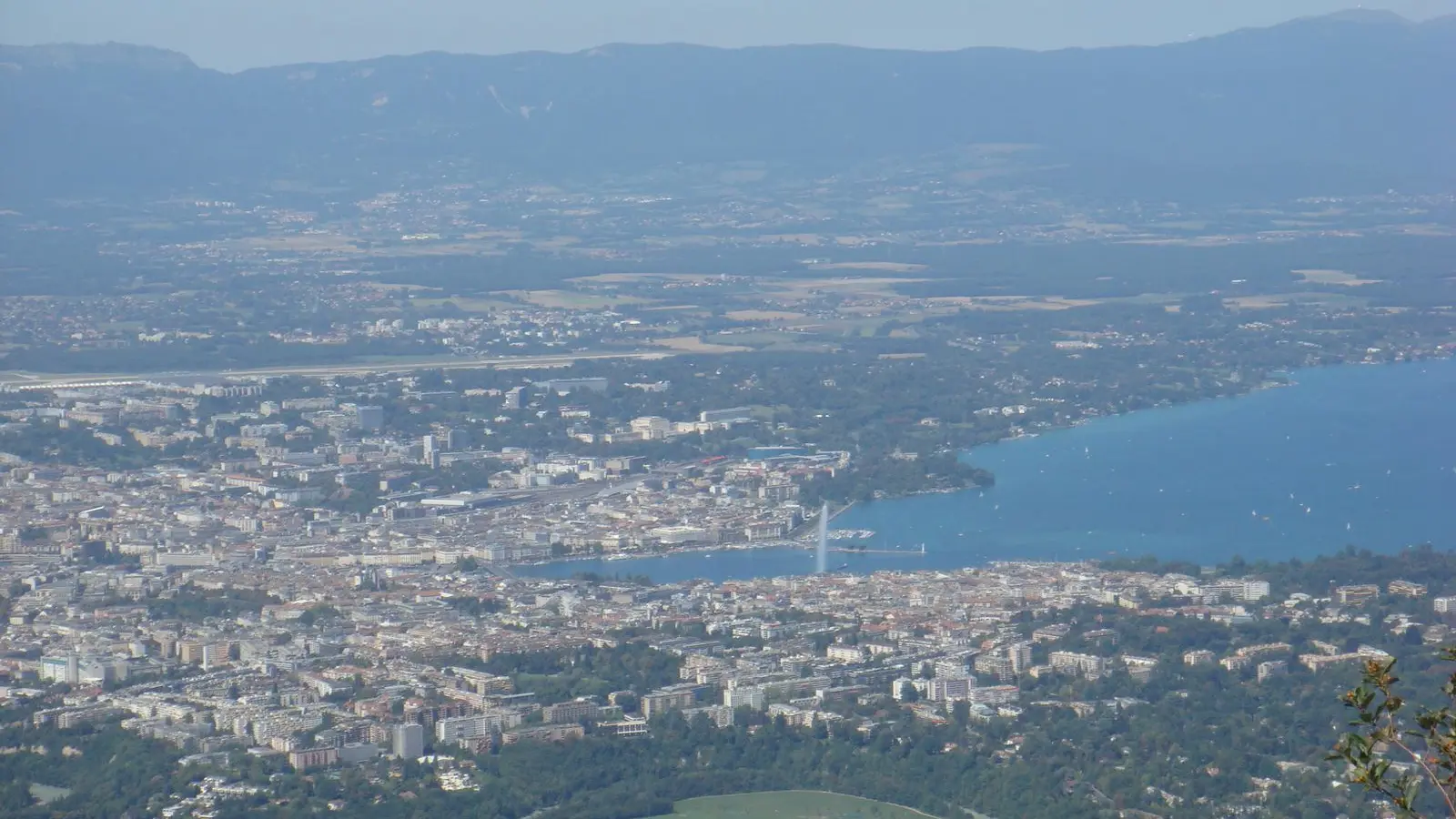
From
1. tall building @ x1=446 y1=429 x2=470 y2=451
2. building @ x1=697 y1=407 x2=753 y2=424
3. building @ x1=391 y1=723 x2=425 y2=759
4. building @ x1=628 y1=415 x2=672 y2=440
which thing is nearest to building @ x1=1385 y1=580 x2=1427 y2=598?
building @ x1=391 y1=723 x2=425 y2=759

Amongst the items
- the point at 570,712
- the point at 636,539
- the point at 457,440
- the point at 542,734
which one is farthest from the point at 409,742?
the point at 457,440

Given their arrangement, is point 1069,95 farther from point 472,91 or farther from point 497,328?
point 497,328

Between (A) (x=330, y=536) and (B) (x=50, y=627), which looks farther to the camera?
(A) (x=330, y=536)

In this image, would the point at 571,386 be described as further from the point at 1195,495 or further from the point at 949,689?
the point at 949,689

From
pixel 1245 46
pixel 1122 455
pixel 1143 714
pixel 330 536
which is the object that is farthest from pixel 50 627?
pixel 1245 46

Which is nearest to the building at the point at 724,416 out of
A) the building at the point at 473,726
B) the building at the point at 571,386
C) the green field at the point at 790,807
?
the building at the point at 571,386

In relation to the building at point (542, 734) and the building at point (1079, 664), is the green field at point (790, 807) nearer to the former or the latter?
the building at point (542, 734)

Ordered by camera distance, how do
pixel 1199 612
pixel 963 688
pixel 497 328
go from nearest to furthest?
pixel 963 688, pixel 1199 612, pixel 497 328
